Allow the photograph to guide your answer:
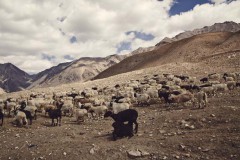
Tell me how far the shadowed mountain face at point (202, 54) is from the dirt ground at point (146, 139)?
3215 centimetres

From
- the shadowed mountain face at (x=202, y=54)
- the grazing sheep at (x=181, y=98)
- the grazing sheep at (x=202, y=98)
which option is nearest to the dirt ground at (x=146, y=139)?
the grazing sheep at (x=202, y=98)

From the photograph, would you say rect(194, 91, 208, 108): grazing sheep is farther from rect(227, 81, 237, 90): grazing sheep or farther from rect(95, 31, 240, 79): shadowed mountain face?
rect(95, 31, 240, 79): shadowed mountain face

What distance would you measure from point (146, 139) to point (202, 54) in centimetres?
5945

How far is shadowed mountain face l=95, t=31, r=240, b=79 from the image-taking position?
51.2 meters

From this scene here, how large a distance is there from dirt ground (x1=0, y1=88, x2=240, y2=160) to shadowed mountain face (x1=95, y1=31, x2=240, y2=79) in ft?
105

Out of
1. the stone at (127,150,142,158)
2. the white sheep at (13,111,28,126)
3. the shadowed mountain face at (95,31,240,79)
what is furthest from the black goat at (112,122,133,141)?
the shadowed mountain face at (95,31,240,79)

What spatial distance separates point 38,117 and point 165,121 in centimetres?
923

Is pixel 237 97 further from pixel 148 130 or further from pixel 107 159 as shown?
pixel 107 159

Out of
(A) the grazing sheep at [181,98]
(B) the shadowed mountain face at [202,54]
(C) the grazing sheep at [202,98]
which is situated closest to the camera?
(C) the grazing sheep at [202,98]

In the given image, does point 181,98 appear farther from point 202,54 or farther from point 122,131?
point 202,54

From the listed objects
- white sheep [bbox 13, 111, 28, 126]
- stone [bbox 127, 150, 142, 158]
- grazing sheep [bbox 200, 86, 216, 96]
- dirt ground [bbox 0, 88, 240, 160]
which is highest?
grazing sheep [bbox 200, 86, 216, 96]

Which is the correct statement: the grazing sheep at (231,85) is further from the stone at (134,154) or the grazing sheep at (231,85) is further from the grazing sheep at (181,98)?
the stone at (134,154)

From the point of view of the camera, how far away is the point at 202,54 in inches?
2753

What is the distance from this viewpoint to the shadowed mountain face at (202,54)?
2015 inches
